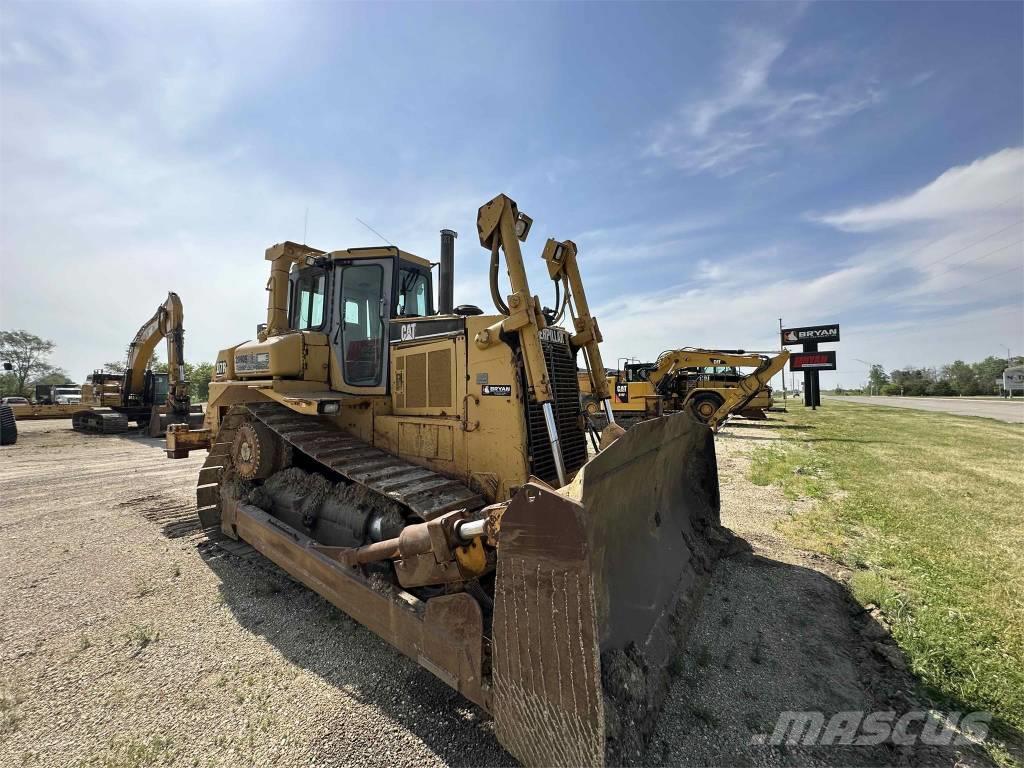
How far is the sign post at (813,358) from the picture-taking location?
111ft

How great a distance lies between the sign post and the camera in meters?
33.7

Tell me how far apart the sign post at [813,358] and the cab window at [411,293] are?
35364mm

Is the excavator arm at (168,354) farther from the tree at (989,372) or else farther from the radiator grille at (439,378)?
the tree at (989,372)

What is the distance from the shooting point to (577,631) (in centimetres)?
203

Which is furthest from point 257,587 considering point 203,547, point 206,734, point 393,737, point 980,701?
point 980,701

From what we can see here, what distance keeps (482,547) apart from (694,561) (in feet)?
7.35

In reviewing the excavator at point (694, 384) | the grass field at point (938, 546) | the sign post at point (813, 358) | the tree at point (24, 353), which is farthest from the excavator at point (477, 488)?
the tree at point (24, 353)

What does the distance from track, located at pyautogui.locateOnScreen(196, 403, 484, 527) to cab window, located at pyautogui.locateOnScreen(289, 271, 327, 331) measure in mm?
1142

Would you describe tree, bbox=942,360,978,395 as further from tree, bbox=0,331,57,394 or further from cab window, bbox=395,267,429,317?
tree, bbox=0,331,57,394

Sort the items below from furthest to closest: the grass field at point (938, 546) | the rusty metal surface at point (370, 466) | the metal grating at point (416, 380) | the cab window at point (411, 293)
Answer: the cab window at point (411, 293)
the metal grating at point (416, 380)
the rusty metal surface at point (370, 466)
the grass field at point (938, 546)

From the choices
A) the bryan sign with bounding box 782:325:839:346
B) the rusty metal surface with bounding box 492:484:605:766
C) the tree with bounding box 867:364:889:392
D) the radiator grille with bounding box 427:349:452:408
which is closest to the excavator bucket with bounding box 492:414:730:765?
the rusty metal surface with bounding box 492:484:605:766

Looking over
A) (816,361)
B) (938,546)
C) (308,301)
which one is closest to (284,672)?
(308,301)

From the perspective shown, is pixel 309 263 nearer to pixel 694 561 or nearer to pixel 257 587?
pixel 257 587

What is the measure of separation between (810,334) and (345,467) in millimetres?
40394
